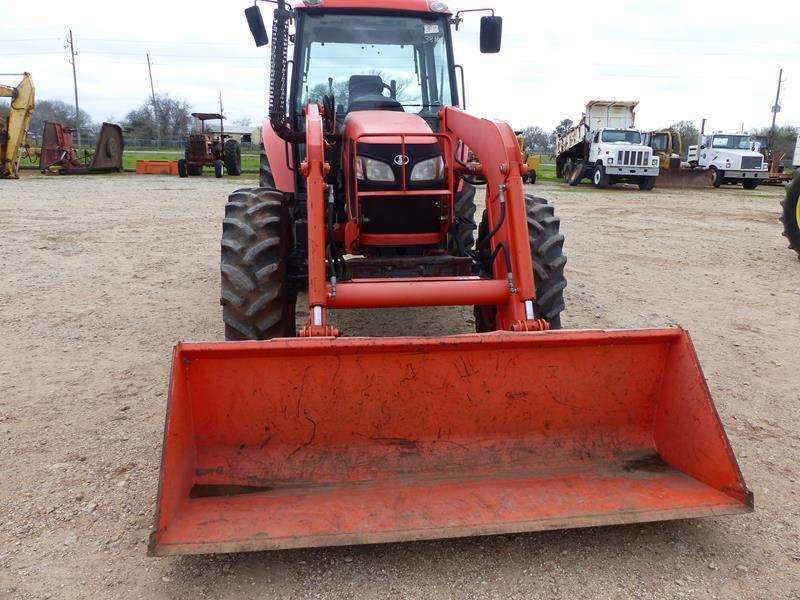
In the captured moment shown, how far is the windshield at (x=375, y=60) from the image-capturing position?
4914 mm

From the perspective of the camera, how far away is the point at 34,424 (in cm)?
352

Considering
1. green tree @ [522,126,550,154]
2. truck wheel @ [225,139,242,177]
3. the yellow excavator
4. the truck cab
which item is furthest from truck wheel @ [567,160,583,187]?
green tree @ [522,126,550,154]

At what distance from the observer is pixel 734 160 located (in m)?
25.4

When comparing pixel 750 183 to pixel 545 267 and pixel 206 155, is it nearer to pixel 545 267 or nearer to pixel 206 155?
pixel 206 155

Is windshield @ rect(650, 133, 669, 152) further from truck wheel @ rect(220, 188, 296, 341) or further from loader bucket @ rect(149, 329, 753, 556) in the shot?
loader bucket @ rect(149, 329, 753, 556)

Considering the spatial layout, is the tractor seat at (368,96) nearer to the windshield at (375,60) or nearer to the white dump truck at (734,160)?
the windshield at (375,60)

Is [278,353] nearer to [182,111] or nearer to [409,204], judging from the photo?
[409,204]

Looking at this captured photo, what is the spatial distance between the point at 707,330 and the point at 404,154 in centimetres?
321

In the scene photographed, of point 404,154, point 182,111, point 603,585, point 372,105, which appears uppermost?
point 182,111

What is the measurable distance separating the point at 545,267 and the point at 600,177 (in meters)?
20.7

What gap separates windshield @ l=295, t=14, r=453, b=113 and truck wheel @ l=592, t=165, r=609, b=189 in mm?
19446

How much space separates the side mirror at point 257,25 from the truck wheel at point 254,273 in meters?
1.51

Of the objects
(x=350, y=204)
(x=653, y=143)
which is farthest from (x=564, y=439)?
(x=653, y=143)

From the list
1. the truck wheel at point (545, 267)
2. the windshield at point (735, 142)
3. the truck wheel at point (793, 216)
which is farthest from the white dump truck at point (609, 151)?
the truck wheel at point (545, 267)
